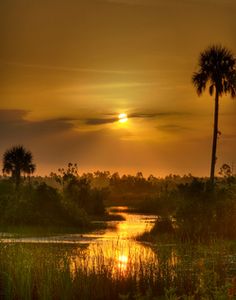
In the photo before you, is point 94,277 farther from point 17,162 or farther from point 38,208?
point 17,162

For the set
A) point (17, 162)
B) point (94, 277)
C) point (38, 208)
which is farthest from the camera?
point (17, 162)

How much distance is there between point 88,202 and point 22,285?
47.9 metres

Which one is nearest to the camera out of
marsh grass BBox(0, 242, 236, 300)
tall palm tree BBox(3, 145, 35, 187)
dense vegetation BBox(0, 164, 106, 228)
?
marsh grass BBox(0, 242, 236, 300)

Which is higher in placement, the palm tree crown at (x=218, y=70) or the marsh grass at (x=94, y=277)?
the palm tree crown at (x=218, y=70)

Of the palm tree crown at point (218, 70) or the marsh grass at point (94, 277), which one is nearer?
the marsh grass at point (94, 277)

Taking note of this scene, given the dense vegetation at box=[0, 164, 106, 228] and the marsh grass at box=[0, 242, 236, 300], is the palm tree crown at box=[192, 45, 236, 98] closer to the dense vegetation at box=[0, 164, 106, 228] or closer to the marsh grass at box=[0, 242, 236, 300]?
the dense vegetation at box=[0, 164, 106, 228]

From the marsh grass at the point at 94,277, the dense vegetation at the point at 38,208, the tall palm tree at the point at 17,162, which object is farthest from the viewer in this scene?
the tall palm tree at the point at 17,162

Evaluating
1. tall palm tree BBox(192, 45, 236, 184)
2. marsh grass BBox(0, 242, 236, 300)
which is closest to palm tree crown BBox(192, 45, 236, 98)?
tall palm tree BBox(192, 45, 236, 184)

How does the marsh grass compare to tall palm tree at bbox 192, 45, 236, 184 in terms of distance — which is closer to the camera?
the marsh grass

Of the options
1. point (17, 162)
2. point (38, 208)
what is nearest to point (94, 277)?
point (38, 208)

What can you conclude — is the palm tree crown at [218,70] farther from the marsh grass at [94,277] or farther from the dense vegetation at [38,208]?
the marsh grass at [94,277]

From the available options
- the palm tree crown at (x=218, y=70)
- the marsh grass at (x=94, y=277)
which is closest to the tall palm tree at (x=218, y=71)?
the palm tree crown at (x=218, y=70)

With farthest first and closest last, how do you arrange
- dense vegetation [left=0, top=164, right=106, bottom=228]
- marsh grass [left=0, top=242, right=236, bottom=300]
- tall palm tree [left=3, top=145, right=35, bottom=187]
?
tall palm tree [left=3, top=145, right=35, bottom=187] < dense vegetation [left=0, top=164, right=106, bottom=228] < marsh grass [left=0, top=242, right=236, bottom=300]

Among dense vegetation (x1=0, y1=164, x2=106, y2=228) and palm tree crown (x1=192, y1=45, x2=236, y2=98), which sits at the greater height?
palm tree crown (x1=192, y1=45, x2=236, y2=98)
